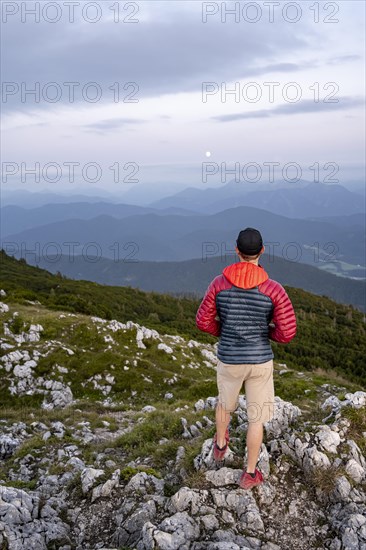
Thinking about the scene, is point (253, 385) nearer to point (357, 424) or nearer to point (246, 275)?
point (246, 275)

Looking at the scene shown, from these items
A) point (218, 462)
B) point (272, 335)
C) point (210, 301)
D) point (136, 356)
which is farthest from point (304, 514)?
point (136, 356)

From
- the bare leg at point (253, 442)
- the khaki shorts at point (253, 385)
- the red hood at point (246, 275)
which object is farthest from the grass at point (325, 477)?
the red hood at point (246, 275)

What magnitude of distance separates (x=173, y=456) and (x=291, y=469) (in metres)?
2.85

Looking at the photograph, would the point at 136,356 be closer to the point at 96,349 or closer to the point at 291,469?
the point at 96,349

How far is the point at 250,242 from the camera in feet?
22.2

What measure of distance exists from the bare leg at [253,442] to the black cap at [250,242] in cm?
320

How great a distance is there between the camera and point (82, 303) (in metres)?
35.0

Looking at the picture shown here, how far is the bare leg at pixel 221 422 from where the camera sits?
7941 millimetres

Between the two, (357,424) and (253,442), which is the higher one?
(253,442)

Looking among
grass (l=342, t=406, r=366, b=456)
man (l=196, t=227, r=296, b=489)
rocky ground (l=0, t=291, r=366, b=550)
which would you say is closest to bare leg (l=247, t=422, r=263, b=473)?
man (l=196, t=227, r=296, b=489)

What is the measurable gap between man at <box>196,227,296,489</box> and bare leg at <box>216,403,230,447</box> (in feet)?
0.44

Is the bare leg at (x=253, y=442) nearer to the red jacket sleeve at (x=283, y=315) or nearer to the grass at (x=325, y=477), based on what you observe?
the grass at (x=325, y=477)

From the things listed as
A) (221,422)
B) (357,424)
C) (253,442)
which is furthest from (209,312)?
(357,424)

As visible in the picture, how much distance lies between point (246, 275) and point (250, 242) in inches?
22.8
